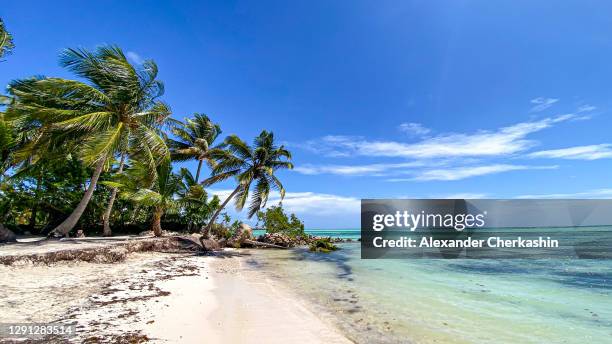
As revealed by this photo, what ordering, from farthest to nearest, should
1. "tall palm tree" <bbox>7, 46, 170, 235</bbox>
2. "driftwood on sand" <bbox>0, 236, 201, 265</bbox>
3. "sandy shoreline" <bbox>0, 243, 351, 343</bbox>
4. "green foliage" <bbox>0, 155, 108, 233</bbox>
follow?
"green foliage" <bbox>0, 155, 108, 233</bbox>
"tall palm tree" <bbox>7, 46, 170, 235</bbox>
"driftwood on sand" <bbox>0, 236, 201, 265</bbox>
"sandy shoreline" <bbox>0, 243, 351, 343</bbox>

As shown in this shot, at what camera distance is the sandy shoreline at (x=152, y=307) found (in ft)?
15.0

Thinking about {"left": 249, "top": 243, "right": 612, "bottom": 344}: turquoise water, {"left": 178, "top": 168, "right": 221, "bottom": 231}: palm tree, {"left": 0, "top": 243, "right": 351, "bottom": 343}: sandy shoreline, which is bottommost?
{"left": 249, "top": 243, "right": 612, "bottom": 344}: turquoise water

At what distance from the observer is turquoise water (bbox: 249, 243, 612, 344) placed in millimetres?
5535

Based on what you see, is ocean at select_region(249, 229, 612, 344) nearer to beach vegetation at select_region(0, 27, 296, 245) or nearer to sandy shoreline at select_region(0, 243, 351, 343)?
sandy shoreline at select_region(0, 243, 351, 343)

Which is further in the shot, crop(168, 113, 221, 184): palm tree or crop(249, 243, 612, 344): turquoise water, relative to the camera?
crop(168, 113, 221, 184): palm tree

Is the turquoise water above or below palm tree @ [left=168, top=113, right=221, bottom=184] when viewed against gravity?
below

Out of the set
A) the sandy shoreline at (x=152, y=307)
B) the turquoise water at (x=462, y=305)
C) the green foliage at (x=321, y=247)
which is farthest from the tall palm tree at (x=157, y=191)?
the green foliage at (x=321, y=247)

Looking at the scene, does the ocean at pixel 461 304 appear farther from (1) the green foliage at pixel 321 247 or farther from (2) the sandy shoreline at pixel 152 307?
(1) the green foliage at pixel 321 247

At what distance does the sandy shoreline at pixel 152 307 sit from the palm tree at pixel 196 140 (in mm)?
13855

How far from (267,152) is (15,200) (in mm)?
15118

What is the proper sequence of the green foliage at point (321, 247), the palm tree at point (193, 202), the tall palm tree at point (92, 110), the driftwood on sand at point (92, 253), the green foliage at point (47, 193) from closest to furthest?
the driftwood on sand at point (92, 253) < the tall palm tree at point (92, 110) < the green foliage at point (47, 193) < the palm tree at point (193, 202) < the green foliage at point (321, 247)

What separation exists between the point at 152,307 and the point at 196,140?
21.3 meters

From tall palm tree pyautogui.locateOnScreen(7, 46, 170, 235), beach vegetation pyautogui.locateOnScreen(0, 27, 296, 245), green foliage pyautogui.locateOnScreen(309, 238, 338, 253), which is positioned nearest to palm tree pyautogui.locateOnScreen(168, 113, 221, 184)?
beach vegetation pyautogui.locateOnScreen(0, 27, 296, 245)

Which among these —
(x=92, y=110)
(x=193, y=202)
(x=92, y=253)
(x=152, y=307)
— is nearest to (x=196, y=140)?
(x=193, y=202)
